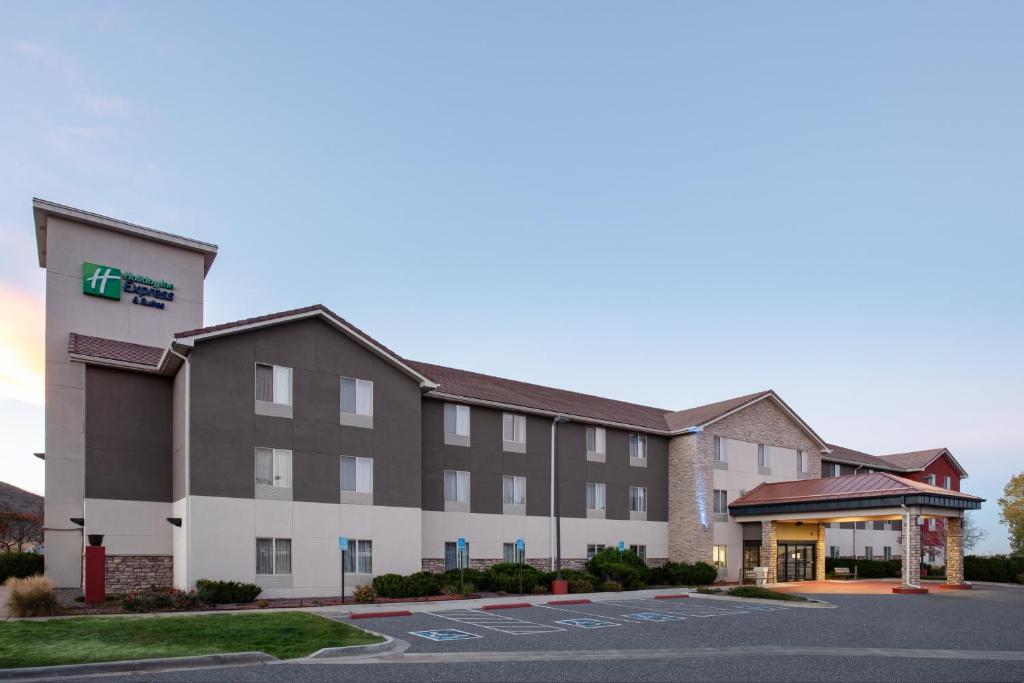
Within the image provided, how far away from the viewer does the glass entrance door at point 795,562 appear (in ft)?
145

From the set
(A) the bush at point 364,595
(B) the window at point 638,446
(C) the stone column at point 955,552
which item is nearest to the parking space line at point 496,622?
(A) the bush at point 364,595

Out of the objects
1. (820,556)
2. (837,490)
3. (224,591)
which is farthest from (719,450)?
(224,591)

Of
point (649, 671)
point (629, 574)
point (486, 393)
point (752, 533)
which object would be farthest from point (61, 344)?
point (752, 533)

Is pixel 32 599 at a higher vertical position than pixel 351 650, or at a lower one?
lower

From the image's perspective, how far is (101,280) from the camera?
3528 cm

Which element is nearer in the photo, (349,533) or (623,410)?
(349,533)

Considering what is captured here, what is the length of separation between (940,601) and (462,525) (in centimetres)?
1963

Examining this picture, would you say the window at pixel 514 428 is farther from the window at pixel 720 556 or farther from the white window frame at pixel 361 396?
the window at pixel 720 556

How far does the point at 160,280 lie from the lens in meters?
37.5

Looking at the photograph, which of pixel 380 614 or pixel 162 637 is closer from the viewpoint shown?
pixel 162 637

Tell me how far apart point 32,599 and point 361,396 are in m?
13.1

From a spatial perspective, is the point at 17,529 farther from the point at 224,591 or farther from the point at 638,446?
the point at 638,446

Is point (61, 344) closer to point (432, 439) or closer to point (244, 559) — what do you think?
point (244, 559)

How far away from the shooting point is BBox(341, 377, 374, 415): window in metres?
31.2
